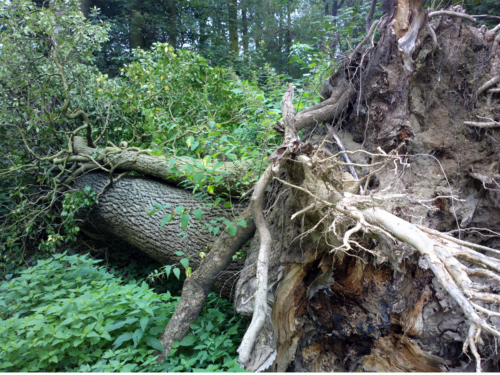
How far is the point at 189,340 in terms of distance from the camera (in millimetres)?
2438

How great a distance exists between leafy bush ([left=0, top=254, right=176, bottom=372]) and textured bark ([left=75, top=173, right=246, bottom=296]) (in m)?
0.71

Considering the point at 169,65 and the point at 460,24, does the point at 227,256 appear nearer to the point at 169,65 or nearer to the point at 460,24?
the point at 460,24

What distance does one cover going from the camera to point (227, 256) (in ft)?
8.97

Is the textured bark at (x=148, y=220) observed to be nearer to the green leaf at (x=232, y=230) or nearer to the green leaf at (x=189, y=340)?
the green leaf at (x=232, y=230)

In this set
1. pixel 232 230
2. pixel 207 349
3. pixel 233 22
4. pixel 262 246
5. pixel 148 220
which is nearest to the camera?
pixel 262 246

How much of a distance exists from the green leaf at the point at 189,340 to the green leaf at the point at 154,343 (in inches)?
6.4

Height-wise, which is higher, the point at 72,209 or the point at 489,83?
the point at 489,83

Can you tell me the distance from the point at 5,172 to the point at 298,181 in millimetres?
4461

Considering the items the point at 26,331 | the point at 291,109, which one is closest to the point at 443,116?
the point at 291,109

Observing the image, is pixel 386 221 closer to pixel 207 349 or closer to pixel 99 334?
pixel 207 349

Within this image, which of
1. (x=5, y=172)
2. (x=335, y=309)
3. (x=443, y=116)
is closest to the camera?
(x=335, y=309)

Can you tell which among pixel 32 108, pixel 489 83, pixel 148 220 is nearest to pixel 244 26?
pixel 32 108

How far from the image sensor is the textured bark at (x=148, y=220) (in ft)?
11.0

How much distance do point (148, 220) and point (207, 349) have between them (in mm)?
1847
